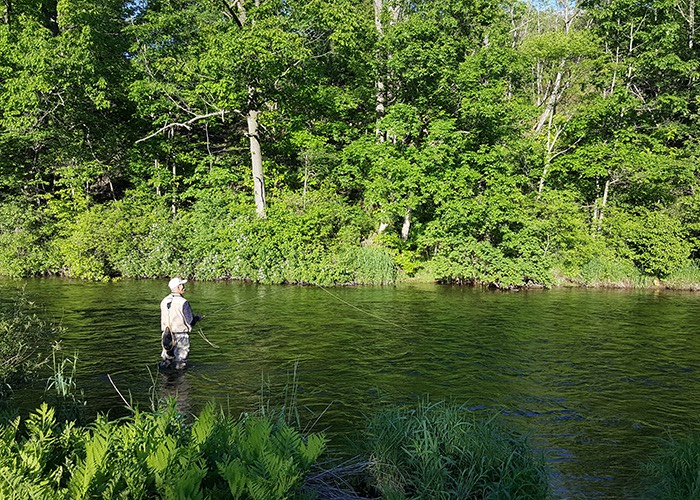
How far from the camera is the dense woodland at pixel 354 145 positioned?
2352cm

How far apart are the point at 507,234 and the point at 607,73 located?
33.3 ft

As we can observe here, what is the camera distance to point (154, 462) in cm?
354

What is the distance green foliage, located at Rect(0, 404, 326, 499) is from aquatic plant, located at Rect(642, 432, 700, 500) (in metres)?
3.69

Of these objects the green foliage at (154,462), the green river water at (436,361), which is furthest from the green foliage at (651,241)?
the green foliage at (154,462)

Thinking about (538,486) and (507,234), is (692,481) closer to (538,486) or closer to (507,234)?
(538,486)

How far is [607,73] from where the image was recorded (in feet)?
87.1

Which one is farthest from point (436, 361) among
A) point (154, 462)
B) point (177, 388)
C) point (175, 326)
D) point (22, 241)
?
point (22, 241)

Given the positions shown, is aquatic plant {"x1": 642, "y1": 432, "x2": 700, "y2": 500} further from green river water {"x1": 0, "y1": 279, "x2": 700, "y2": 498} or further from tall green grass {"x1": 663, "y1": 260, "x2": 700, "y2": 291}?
tall green grass {"x1": 663, "y1": 260, "x2": 700, "y2": 291}

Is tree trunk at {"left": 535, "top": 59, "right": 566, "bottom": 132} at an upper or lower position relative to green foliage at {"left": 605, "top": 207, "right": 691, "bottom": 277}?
upper

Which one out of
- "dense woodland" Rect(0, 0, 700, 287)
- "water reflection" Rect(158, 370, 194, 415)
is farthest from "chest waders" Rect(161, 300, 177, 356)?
"dense woodland" Rect(0, 0, 700, 287)

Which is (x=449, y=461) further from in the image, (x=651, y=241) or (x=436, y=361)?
(x=651, y=241)

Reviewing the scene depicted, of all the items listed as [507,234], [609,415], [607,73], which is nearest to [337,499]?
[609,415]

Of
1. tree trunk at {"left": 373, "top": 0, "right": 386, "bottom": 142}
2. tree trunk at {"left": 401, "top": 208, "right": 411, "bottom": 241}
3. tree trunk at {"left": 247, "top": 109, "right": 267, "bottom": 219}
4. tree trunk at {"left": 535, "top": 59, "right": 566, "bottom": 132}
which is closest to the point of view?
tree trunk at {"left": 247, "top": 109, "right": 267, "bottom": 219}

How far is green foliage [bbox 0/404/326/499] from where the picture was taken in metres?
3.32
